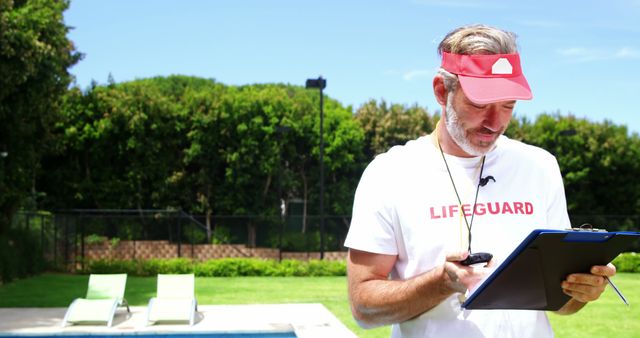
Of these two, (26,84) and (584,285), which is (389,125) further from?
(584,285)

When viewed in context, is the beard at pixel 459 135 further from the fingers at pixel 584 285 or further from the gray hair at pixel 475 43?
the fingers at pixel 584 285

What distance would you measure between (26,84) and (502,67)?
19087 mm

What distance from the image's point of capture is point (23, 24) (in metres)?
18.3

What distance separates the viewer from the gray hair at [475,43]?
91.1 inches

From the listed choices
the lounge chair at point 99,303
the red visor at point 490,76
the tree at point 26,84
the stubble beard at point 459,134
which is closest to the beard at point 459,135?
the stubble beard at point 459,134

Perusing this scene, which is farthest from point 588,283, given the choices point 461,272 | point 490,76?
point 490,76

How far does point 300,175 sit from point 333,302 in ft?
78.6

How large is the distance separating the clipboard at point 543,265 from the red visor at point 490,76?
474 millimetres

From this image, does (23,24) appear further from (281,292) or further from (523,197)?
(523,197)

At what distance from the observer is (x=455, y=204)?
234 centimetres

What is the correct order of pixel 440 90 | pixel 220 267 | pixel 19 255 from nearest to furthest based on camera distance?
pixel 440 90
pixel 19 255
pixel 220 267

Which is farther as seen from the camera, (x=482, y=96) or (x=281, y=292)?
(x=281, y=292)

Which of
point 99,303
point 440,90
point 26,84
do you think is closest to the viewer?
point 440,90

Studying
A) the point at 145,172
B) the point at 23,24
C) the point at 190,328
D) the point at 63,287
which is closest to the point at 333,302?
the point at 190,328
